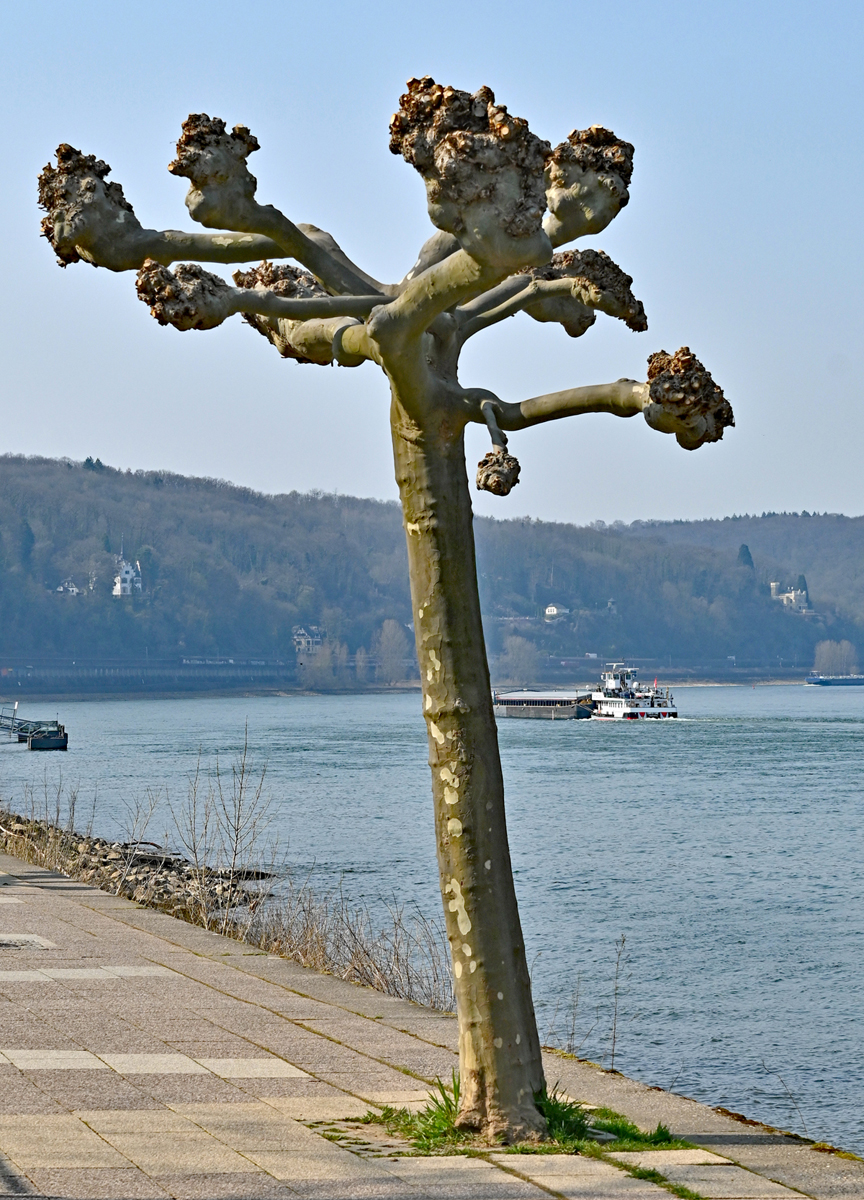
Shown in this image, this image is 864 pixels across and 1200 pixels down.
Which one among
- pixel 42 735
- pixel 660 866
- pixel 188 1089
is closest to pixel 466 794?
pixel 188 1089

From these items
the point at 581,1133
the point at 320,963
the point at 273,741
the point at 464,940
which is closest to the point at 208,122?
the point at 464,940

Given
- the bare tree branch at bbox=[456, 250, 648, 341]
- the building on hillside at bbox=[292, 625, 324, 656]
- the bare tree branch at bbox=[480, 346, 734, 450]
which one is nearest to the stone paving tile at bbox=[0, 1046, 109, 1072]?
the bare tree branch at bbox=[456, 250, 648, 341]

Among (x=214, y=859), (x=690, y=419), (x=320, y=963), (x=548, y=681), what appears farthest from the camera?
(x=548, y=681)

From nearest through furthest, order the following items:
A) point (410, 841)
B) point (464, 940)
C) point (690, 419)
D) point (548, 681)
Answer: point (690, 419) < point (464, 940) < point (410, 841) < point (548, 681)

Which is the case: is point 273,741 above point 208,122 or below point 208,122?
below

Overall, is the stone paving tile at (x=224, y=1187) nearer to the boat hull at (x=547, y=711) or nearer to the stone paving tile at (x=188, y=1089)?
the stone paving tile at (x=188, y=1089)

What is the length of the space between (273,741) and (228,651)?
98.5 metres

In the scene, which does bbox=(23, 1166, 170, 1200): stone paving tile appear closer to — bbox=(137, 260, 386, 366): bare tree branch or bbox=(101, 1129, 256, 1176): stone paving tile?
bbox=(101, 1129, 256, 1176): stone paving tile

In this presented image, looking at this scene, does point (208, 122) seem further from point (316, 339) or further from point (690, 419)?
point (690, 419)

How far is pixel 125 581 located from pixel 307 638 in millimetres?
23060

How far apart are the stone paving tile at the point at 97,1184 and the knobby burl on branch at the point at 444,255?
299cm

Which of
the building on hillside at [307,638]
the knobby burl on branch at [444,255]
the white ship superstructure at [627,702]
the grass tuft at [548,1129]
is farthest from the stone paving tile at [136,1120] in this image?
the building on hillside at [307,638]

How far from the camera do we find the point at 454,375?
21.7ft

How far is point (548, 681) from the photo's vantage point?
175625mm
